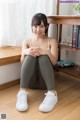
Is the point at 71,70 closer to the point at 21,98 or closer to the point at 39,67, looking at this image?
the point at 39,67

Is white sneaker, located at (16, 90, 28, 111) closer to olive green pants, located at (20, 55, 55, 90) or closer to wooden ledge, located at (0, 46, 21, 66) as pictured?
olive green pants, located at (20, 55, 55, 90)

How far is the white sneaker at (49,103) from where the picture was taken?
50.8 inches

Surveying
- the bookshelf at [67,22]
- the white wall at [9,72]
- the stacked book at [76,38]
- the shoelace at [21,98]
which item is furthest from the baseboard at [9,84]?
the stacked book at [76,38]

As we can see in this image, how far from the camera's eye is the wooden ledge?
1582 mm

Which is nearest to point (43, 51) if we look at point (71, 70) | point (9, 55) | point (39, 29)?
point (39, 29)

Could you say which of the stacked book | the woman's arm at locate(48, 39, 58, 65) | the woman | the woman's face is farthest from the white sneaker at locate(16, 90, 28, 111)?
the stacked book

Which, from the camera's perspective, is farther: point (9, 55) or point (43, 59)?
point (9, 55)

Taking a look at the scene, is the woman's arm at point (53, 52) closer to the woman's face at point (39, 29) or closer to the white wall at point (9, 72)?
the woman's face at point (39, 29)

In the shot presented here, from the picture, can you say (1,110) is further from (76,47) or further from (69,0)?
(69,0)

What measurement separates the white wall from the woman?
248 millimetres

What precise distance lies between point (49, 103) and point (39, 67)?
312 mm

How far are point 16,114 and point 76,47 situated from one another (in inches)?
34.4

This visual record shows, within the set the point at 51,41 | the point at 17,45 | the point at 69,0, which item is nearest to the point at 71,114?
the point at 51,41

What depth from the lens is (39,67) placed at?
4.83 feet
